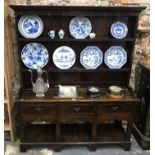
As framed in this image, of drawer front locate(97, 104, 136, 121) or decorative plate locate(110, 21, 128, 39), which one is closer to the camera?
drawer front locate(97, 104, 136, 121)

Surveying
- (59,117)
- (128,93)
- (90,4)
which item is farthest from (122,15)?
(59,117)

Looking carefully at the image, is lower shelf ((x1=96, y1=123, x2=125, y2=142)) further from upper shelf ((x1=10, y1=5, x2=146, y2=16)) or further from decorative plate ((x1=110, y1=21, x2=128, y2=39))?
upper shelf ((x1=10, y1=5, x2=146, y2=16))

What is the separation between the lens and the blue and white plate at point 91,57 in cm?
265

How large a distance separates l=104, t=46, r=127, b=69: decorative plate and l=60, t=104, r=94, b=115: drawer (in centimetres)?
58

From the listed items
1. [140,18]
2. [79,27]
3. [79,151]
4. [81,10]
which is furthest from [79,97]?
[140,18]

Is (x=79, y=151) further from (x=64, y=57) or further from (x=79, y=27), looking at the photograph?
(x=79, y=27)

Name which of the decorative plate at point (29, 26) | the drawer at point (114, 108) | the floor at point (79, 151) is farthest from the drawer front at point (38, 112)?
the decorative plate at point (29, 26)

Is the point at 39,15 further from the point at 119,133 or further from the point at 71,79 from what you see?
the point at 119,133

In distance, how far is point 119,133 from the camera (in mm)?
2719

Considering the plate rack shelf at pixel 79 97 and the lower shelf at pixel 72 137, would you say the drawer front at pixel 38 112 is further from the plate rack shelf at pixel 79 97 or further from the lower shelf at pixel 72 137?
the lower shelf at pixel 72 137

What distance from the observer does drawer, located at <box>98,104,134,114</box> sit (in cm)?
242

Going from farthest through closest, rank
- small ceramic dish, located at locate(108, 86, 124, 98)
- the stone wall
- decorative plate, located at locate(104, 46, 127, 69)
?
1. decorative plate, located at locate(104, 46, 127, 69)
2. the stone wall
3. small ceramic dish, located at locate(108, 86, 124, 98)

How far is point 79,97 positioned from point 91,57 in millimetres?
516

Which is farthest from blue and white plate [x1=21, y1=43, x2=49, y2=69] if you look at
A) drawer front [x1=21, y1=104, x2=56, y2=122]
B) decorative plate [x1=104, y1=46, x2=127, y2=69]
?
decorative plate [x1=104, y1=46, x2=127, y2=69]
